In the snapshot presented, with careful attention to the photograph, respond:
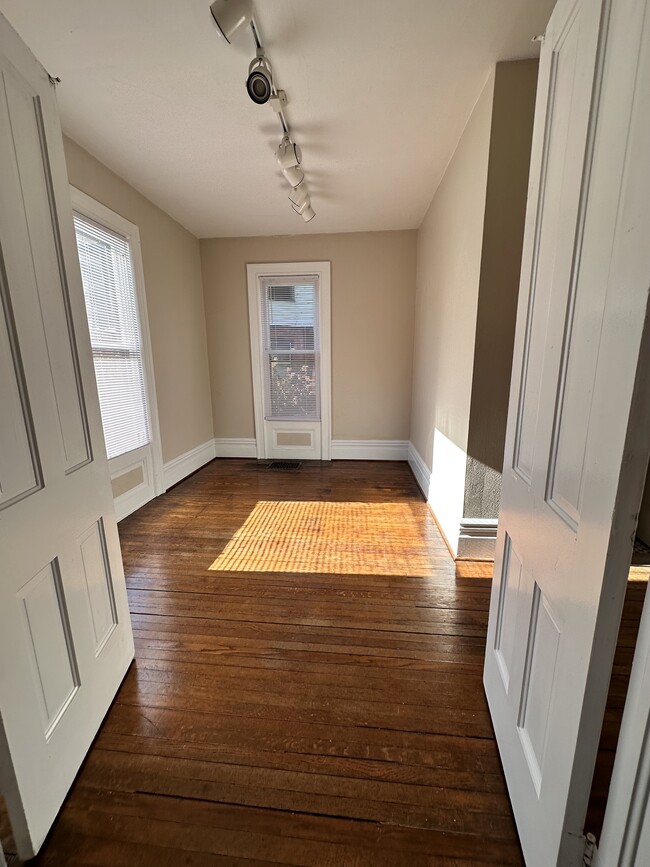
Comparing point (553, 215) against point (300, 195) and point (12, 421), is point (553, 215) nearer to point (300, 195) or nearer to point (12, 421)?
point (12, 421)

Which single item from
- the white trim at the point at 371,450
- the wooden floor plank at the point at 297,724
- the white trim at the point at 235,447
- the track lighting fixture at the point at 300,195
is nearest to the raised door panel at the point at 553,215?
the wooden floor plank at the point at 297,724

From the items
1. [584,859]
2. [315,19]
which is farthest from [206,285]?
[584,859]

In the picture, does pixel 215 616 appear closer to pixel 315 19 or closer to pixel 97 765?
pixel 97 765

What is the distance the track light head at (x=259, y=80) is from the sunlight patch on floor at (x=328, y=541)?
8.18 ft

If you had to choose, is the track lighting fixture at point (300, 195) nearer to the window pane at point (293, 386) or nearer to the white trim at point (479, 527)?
the window pane at point (293, 386)

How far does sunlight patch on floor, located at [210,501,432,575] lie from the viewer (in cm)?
221

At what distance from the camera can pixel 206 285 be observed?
14.1ft

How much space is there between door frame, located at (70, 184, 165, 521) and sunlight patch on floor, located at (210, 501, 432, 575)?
106 centimetres

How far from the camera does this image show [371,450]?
455cm

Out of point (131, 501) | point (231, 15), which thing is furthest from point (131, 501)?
point (231, 15)

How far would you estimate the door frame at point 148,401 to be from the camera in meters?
2.66

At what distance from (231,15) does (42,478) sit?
6.06 ft

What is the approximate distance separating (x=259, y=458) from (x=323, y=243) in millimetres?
2771

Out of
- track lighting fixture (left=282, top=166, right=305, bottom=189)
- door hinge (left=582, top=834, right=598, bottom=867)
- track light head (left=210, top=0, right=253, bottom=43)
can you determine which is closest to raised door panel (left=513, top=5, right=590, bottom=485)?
door hinge (left=582, top=834, right=598, bottom=867)
